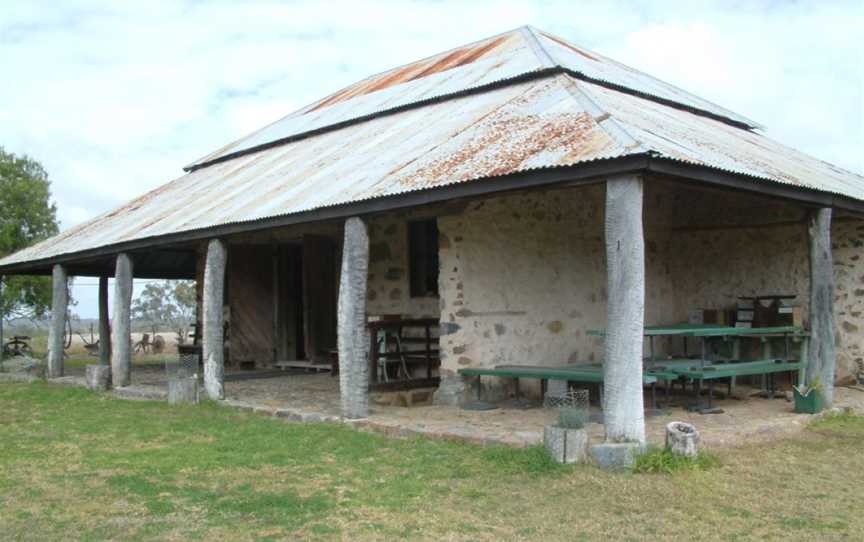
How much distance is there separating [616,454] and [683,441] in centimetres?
53

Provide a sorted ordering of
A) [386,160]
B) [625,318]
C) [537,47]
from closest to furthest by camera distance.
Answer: [625,318]
[386,160]
[537,47]

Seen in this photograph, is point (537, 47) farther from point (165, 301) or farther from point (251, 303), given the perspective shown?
point (165, 301)

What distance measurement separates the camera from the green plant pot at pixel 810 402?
340 inches

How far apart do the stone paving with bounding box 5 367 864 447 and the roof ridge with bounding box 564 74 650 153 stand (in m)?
2.33

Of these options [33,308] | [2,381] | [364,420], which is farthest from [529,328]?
[33,308]

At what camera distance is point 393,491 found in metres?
6.02

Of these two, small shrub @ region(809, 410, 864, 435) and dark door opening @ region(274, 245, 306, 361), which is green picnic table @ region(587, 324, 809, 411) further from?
dark door opening @ region(274, 245, 306, 361)

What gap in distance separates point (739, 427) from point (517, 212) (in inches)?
147

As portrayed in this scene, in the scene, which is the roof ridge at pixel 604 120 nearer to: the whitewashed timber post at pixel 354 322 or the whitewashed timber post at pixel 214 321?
the whitewashed timber post at pixel 354 322

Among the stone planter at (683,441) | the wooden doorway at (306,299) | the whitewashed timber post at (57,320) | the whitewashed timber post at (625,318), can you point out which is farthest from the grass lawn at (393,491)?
the whitewashed timber post at (57,320)

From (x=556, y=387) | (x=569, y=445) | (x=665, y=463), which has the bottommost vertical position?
(x=665, y=463)

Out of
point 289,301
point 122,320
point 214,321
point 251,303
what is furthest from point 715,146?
point 251,303

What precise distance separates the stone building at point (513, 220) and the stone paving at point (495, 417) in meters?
0.61

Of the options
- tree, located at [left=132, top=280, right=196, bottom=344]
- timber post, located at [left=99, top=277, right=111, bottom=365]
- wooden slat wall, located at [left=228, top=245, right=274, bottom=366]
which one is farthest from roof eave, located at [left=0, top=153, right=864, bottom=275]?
tree, located at [left=132, top=280, right=196, bottom=344]
